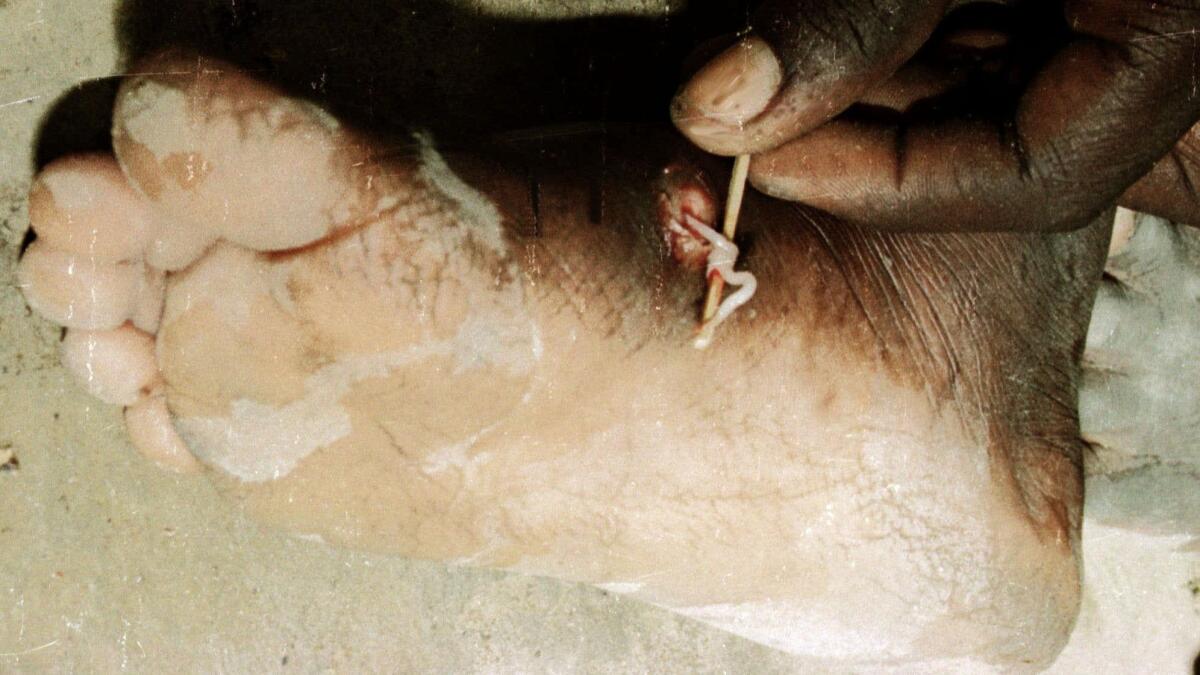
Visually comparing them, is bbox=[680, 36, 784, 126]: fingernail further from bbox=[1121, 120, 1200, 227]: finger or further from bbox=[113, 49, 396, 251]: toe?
bbox=[1121, 120, 1200, 227]: finger

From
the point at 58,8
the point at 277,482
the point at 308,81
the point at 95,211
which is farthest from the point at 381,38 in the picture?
the point at 277,482

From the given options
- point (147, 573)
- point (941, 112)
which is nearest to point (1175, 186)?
point (941, 112)

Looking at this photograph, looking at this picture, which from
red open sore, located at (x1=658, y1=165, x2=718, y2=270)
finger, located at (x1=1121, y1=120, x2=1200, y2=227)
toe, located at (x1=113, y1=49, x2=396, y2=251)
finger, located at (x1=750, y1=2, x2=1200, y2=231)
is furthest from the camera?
finger, located at (x1=1121, y1=120, x2=1200, y2=227)

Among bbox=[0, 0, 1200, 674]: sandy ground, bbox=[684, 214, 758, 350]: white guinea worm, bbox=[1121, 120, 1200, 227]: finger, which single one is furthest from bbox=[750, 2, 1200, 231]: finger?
bbox=[0, 0, 1200, 674]: sandy ground

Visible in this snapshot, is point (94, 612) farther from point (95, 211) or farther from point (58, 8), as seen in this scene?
point (58, 8)

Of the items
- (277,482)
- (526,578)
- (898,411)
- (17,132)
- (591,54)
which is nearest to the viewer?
(277,482)

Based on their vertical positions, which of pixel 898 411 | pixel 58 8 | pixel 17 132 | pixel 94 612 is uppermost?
pixel 58 8
